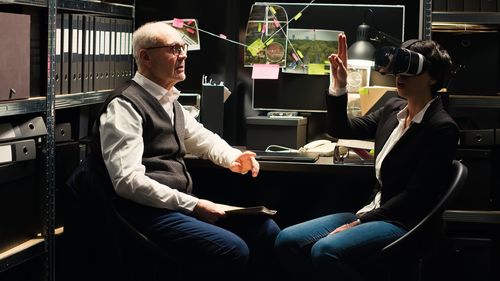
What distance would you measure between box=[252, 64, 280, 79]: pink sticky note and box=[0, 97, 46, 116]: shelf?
113 centimetres

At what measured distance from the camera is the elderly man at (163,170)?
9.45ft

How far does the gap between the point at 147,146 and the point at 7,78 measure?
1.80ft

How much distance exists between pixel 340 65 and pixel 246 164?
0.54 metres

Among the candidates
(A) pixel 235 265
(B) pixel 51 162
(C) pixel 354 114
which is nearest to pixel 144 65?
(B) pixel 51 162

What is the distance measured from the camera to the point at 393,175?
295 centimetres

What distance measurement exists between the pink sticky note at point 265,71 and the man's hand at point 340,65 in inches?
30.4

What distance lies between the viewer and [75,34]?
11.3 feet

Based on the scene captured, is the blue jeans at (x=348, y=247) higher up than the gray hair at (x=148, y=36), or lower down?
lower down

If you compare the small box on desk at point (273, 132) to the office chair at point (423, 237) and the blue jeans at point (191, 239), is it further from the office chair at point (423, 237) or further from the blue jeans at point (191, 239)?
the office chair at point (423, 237)

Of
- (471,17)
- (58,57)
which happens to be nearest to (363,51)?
(471,17)

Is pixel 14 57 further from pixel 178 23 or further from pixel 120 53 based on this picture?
pixel 178 23

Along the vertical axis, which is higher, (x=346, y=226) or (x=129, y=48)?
(x=129, y=48)

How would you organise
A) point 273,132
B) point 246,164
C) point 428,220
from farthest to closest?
point 273,132 < point 246,164 < point 428,220

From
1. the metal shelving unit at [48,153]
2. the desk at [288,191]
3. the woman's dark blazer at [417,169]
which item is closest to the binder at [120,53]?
the metal shelving unit at [48,153]
